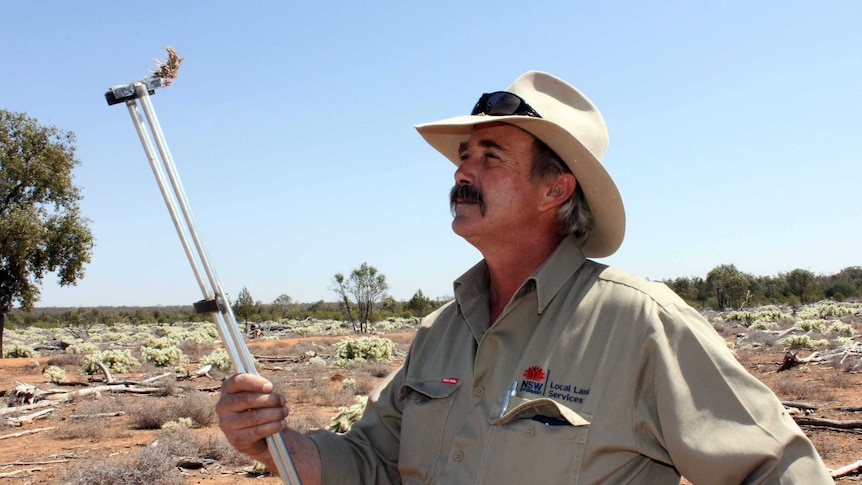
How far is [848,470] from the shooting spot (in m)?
6.82

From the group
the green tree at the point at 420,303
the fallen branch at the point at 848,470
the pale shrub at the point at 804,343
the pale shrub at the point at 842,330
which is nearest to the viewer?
the fallen branch at the point at 848,470

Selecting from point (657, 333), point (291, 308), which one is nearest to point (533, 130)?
point (657, 333)

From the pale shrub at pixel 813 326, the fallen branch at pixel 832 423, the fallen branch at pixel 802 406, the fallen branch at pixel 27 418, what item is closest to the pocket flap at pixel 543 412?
the fallen branch at pixel 832 423

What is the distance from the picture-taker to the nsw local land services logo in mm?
2037

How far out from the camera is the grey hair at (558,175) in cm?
270

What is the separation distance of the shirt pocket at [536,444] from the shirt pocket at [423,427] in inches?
10.0

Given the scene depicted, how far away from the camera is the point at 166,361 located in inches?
802

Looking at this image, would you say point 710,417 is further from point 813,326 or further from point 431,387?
point 813,326

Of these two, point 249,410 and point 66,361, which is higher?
point 66,361

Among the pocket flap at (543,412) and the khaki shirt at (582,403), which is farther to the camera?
the pocket flap at (543,412)

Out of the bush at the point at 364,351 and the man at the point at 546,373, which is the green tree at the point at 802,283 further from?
the man at the point at 546,373

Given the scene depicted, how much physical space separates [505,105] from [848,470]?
6.33 metres

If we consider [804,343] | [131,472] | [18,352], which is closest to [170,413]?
[131,472]

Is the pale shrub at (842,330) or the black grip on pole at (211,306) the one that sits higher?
the black grip on pole at (211,306)
